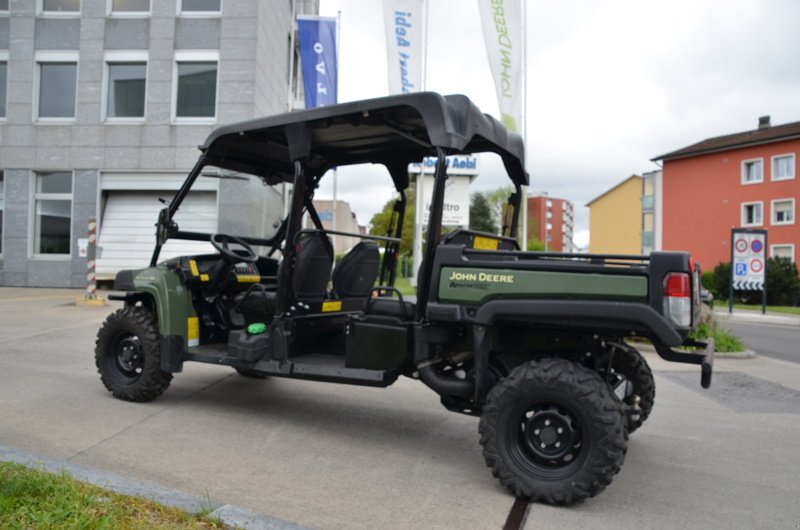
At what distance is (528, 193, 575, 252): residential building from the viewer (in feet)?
359

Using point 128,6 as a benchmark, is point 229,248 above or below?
below

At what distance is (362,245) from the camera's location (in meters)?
5.49

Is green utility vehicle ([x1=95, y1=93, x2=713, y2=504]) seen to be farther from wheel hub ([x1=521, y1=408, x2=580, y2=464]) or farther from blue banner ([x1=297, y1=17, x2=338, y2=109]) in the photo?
blue banner ([x1=297, y1=17, x2=338, y2=109])

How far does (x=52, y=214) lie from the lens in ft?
61.3

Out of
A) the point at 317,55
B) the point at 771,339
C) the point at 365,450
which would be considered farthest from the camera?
the point at 317,55

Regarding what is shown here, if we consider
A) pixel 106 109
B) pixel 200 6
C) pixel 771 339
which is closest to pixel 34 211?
pixel 106 109

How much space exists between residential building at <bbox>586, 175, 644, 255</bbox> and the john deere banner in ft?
165

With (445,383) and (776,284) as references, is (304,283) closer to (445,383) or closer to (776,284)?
(445,383)

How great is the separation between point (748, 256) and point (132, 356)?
21.0m

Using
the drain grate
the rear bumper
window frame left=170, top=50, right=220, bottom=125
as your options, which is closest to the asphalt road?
the drain grate

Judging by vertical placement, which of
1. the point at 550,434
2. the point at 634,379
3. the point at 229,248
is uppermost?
the point at 229,248

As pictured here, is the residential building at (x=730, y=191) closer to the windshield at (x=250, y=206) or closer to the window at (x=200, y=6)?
the window at (x=200, y=6)

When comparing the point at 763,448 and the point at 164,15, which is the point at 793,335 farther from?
the point at 164,15

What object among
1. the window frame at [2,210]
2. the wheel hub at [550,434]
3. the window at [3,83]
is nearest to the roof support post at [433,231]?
the wheel hub at [550,434]
